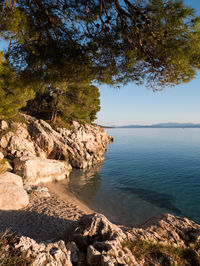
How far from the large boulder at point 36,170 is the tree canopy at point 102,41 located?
774 cm

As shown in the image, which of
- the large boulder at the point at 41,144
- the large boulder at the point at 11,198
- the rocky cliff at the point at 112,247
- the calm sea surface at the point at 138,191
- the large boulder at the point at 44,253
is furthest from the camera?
the large boulder at the point at 41,144

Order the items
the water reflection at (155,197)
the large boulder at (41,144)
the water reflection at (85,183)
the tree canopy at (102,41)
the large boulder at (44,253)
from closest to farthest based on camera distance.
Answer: the large boulder at (44,253)
the tree canopy at (102,41)
the water reflection at (155,197)
the water reflection at (85,183)
the large boulder at (41,144)

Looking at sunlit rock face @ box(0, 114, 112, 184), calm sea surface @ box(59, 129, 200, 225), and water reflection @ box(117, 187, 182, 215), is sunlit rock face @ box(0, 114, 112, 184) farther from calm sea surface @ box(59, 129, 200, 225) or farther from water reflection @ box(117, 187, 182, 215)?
water reflection @ box(117, 187, 182, 215)

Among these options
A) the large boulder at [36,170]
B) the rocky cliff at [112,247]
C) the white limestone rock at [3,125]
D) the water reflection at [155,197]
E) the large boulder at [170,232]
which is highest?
the white limestone rock at [3,125]

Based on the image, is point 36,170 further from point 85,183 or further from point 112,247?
point 112,247

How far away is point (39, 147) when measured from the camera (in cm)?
1741

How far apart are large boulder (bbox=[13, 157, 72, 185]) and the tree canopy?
25.4 feet

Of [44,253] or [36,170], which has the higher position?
[44,253]

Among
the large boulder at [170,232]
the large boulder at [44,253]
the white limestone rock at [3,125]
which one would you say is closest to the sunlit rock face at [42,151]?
the white limestone rock at [3,125]

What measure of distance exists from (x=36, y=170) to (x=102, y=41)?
1083cm

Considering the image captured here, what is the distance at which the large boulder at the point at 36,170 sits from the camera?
11586 millimetres

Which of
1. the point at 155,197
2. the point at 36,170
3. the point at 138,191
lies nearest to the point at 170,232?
the point at 155,197

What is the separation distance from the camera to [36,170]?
12.4 meters

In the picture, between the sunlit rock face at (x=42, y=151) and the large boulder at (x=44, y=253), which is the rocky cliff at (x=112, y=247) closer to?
the large boulder at (x=44, y=253)
